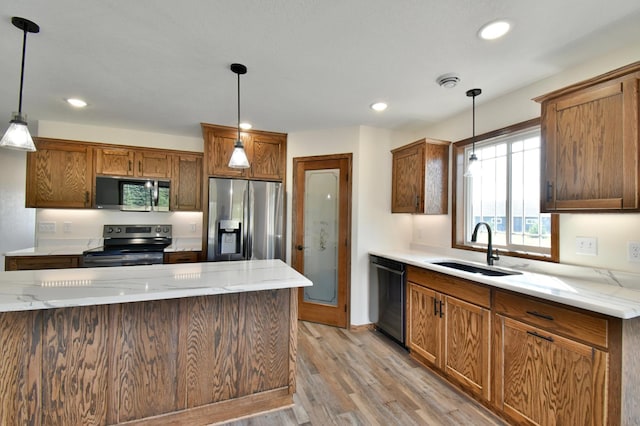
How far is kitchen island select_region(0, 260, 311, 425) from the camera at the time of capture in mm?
1497

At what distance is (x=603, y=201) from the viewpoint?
1621 mm

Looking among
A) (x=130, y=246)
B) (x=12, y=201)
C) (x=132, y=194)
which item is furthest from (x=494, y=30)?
(x=12, y=201)

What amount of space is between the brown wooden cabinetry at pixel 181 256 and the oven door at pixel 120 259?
0.06 m

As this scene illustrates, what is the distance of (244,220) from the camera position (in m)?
3.45

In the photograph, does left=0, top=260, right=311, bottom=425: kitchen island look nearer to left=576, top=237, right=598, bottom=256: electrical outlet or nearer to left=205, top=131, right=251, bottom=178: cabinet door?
Result: left=205, top=131, right=251, bottom=178: cabinet door

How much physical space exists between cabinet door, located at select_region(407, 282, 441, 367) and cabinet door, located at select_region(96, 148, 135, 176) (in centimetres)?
367

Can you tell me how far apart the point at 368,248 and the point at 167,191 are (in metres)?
2.72

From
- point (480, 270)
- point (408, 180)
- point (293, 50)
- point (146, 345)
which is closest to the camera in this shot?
point (146, 345)

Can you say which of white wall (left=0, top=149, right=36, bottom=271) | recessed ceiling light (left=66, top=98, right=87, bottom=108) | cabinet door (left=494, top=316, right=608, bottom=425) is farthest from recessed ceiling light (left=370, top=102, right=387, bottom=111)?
white wall (left=0, top=149, right=36, bottom=271)

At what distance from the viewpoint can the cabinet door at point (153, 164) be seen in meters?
3.71

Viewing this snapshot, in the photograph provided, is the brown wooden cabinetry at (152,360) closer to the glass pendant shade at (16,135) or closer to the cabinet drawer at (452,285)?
the glass pendant shade at (16,135)

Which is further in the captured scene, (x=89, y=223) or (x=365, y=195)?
(x=89, y=223)

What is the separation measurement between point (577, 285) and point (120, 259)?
414 cm

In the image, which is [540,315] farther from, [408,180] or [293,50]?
[293,50]
